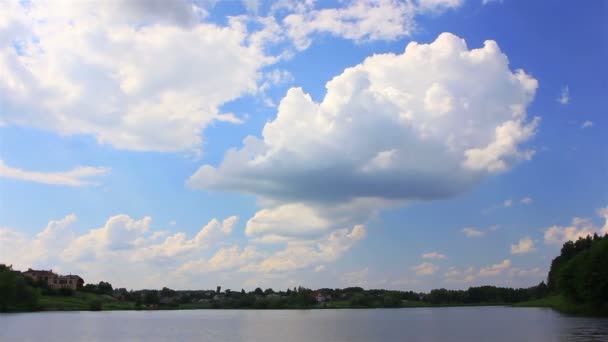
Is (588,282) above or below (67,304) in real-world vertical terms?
above

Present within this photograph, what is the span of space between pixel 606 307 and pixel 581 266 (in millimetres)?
7969

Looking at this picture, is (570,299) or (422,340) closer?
(422,340)

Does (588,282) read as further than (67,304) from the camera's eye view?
No

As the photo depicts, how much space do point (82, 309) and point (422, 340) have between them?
148 meters

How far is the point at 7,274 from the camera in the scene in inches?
5896

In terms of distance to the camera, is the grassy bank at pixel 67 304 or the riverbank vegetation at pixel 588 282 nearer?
the riverbank vegetation at pixel 588 282

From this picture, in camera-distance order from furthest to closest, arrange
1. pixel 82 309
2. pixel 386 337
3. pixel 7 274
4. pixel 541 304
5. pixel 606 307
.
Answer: pixel 541 304, pixel 82 309, pixel 7 274, pixel 606 307, pixel 386 337

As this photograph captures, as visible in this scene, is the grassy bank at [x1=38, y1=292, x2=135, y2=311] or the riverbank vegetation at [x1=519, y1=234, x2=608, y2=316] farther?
the grassy bank at [x1=38, y1=292, x2=135, y2=311]

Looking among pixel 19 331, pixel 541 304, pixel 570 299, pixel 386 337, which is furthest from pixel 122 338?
pixel 541 304

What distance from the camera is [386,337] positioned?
66.4 m

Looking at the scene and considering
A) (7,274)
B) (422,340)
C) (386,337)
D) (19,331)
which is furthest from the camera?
(7,274)

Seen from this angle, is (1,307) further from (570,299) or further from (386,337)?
(570,299)

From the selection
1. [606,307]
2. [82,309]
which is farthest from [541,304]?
[82,309]

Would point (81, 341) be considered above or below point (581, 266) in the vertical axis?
below
